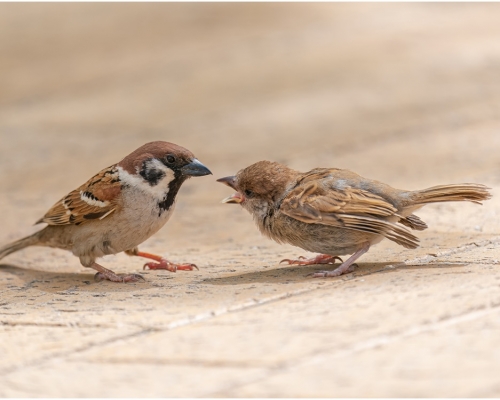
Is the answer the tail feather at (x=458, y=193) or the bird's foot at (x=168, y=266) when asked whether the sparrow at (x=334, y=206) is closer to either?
the tail feather at (x=458, y=193)

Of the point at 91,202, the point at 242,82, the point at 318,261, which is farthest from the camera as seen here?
the point at 242,82

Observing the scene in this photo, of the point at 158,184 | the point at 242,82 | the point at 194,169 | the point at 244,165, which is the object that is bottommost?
the point at 158,184

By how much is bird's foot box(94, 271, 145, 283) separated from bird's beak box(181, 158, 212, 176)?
2.17 feet

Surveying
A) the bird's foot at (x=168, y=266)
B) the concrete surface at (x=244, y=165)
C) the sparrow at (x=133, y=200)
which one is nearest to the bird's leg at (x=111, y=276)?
the sparrow at (x=133, y=200)

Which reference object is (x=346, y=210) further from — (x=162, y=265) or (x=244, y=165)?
(x=244, y=165)

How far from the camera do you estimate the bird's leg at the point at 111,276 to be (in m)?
5.25

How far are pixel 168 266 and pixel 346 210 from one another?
4.46ft

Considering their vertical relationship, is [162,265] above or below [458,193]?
below

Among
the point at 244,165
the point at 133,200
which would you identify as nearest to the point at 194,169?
the point at 133,200

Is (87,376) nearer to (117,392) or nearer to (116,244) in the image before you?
(117,392)

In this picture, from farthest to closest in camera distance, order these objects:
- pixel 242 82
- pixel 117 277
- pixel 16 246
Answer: pixel 242 82
pixel 16 246
pixel 117 277

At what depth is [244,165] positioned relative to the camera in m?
8.65

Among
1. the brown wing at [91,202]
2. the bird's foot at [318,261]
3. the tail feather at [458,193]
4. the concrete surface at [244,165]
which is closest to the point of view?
the concrete surface at [244,165]

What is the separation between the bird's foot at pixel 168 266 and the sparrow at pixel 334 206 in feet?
2.02
